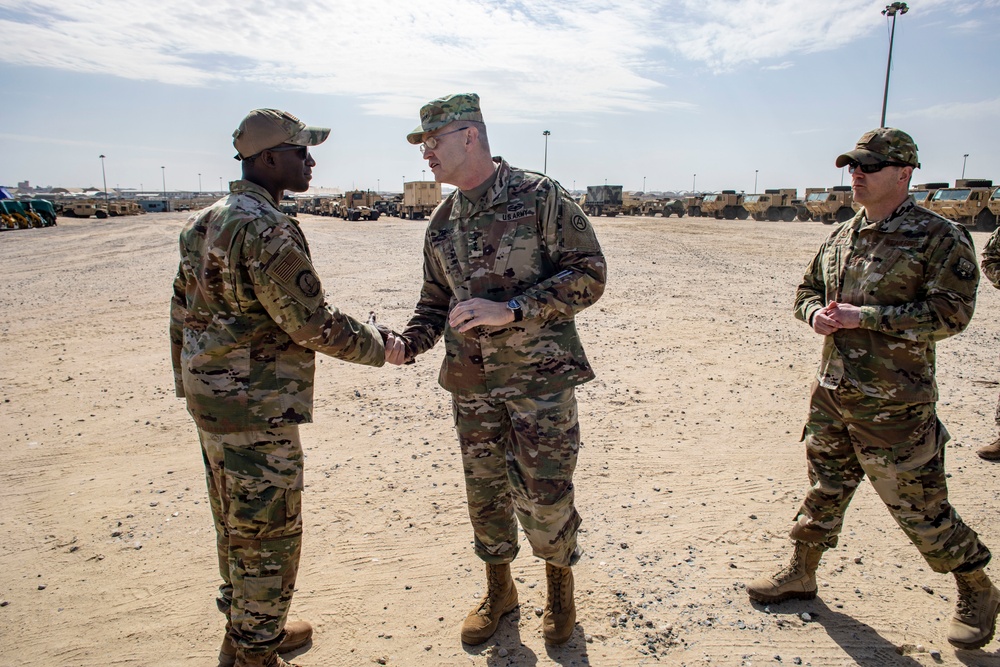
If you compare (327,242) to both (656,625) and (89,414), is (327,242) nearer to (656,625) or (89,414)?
(89,414)

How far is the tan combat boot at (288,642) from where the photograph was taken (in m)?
2.79

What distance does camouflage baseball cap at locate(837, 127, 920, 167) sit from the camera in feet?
9.23

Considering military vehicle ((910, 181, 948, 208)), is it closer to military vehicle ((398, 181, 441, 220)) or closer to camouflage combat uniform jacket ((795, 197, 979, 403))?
military vehicle ((398, 181, 441, 220))

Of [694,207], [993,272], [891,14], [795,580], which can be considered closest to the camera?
[795,580]

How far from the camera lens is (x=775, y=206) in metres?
43.7

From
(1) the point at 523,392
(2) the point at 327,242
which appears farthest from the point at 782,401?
(2) the point at 327,242

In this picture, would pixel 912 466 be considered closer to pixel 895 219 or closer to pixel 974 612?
pixel 974 612

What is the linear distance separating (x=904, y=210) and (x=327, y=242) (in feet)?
75.6

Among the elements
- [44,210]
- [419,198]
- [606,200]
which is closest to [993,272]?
[419,198]

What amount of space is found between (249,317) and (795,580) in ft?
9.13

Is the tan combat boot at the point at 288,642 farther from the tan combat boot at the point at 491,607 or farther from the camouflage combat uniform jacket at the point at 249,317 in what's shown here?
the camouflage combat uniform jacket at the point at 249,317

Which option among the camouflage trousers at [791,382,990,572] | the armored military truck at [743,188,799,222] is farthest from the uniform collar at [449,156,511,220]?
the armored military truck at [743,188,799,222]

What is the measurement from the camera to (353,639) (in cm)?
299

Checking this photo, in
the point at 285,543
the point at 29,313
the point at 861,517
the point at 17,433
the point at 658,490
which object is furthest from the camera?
the point at 29,313
